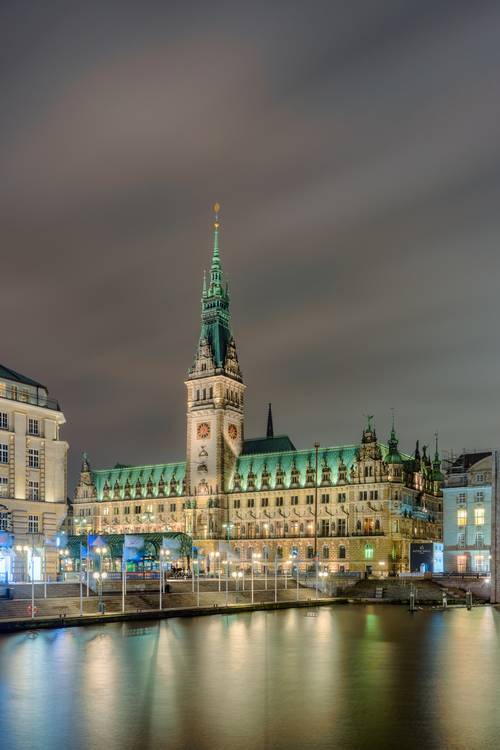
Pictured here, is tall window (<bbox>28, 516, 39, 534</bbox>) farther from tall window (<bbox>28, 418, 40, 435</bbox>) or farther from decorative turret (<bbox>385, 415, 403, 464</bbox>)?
decorative turret (<bbox>385, 415, 403, 464</bbox>)

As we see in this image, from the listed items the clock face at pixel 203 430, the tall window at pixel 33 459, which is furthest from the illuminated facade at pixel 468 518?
the tall window at pixel 33 459

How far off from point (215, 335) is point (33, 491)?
99.9 meters

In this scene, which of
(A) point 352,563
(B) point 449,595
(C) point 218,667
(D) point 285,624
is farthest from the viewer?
(A) point 352,563

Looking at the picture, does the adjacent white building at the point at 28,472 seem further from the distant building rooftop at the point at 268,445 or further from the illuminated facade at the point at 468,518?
the distant building rooftop at the point at 268,445

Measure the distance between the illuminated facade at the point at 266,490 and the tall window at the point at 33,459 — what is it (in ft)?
207

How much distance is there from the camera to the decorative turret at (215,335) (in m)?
187

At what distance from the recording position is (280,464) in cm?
17875

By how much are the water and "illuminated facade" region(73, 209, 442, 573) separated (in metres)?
96.9

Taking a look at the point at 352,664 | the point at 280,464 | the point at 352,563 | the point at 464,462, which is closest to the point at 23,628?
the point at 352,664

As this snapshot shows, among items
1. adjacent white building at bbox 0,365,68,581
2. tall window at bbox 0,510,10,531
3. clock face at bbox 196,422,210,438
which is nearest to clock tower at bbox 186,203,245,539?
clock face at bbox 196,422,210,438

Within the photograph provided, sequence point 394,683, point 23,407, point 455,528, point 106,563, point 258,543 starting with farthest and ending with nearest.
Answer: point 258,543 → point 106,563 → point 455,528 → point 23,407 → point 394,683

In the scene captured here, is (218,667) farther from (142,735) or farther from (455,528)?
(455,528)

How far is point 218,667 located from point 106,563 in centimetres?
10284

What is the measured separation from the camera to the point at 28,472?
94.9 meters
